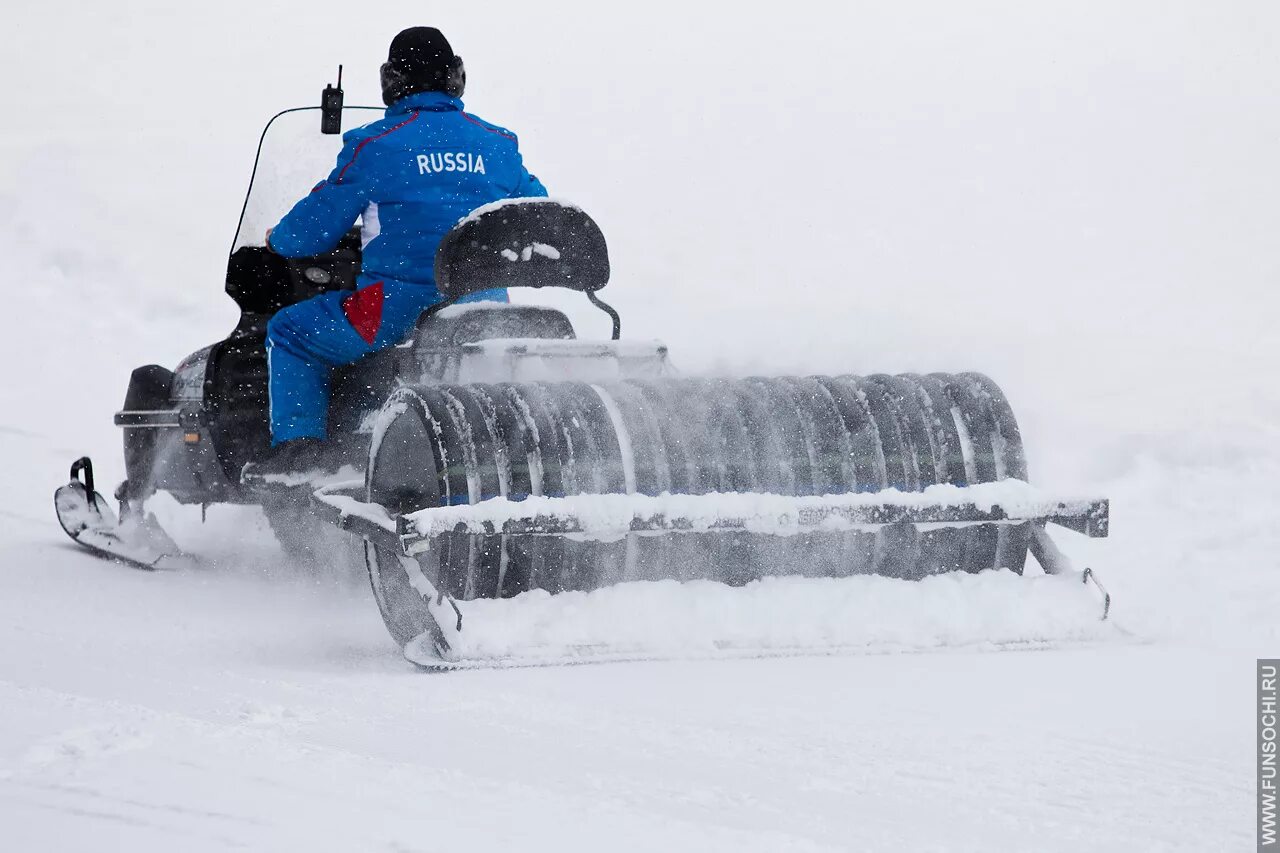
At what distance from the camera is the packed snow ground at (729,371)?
2.61 meters

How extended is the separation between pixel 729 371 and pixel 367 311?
3.93ft

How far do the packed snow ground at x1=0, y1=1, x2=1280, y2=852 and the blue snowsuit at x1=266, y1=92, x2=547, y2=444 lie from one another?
808mm

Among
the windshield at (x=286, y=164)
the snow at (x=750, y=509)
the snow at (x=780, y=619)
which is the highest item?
the windshield at (x=286, y=164)

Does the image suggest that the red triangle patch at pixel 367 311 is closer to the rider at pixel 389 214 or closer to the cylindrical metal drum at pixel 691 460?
the rider at pixel 389 214

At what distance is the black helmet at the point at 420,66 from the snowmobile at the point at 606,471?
647 millimetres

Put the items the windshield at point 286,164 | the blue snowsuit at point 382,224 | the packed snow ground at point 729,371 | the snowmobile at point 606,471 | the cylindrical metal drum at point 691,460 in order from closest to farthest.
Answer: the packed snow ground at point 729,371
the snowmobile at point 606,471
the cylindrical metal drum at point 691,460
the blue snowsuit at point 382,224
the windshield at point 286,164

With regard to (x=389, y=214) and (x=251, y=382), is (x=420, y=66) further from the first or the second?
(x=251, y=382)

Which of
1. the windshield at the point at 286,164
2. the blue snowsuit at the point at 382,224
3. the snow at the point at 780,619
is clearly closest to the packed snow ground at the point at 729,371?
the snow at the point at 780,619

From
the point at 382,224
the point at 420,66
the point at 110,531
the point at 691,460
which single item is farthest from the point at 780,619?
the point at 110,531

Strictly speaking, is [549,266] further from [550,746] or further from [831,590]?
[550,746]

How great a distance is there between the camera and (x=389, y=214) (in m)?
4.85

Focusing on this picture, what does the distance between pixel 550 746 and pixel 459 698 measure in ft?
1.59

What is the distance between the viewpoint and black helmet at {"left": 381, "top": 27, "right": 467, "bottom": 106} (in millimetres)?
4895

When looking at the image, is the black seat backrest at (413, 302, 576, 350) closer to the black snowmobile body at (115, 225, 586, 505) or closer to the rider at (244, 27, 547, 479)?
the black snowmobile body at (115, 225, 586, 505)
